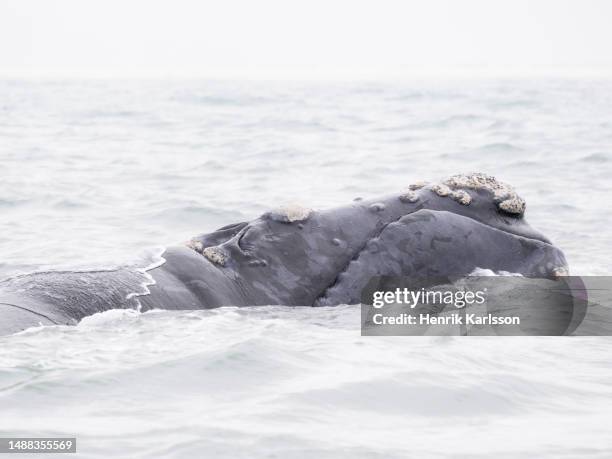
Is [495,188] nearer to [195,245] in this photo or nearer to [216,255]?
[216,255]

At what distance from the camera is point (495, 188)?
8469 millimetres

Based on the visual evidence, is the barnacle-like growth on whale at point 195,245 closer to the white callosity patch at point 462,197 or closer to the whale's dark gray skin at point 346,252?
the whale's dark gray skin at point 346,252

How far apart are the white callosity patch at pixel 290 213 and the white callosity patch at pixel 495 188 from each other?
49.0 inches

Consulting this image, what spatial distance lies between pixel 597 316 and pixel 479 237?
3.80 feet

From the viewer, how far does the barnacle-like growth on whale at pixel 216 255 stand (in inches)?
310

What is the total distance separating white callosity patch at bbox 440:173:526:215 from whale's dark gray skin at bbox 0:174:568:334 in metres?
0.01

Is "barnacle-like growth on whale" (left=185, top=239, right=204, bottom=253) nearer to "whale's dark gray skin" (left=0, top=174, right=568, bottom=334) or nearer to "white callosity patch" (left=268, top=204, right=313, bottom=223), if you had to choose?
"whale's dark gray skin" (left=0, top=174, right=568, bottom=334)

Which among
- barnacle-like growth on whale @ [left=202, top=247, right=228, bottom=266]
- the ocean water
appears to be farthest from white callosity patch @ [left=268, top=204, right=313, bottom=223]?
the ocean water

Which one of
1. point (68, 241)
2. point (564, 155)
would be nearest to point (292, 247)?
point (68, 241)

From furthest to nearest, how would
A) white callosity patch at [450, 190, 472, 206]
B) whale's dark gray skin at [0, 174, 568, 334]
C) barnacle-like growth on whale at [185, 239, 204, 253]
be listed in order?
1. white callosity patch at [450, 190, 472, 206]
2. barnacle-like growth on whale at [185, 239, 204, 253]
3. whale's dark gray skin at [0, 174, 568, 334]

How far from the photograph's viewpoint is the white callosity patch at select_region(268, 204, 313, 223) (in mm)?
8062

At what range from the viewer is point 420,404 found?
19.9ft

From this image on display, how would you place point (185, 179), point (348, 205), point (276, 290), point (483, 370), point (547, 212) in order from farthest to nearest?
point (185, 179) < point (547, 212) < point (348, 205) < point (276, 290) < point (483, 370)

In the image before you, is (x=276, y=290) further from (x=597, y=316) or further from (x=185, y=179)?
(x=185, y=179)
